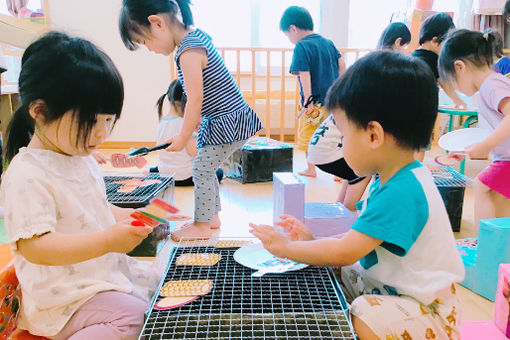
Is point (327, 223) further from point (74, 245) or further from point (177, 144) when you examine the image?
point (74, 245)

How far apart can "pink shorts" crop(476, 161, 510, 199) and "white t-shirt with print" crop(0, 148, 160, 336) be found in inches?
45.0

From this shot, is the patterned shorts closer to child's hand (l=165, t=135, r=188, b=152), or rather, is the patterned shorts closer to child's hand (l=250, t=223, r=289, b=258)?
child's hand (l=250, t=223, r=289, b=258)

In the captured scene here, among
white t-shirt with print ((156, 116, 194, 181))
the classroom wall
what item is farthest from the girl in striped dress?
the classroom wall

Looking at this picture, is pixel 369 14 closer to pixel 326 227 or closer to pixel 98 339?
pixel 326 227

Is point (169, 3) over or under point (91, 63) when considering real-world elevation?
over

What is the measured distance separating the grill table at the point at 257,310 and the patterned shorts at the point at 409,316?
4 centimetres

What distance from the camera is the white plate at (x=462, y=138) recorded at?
1.33 m

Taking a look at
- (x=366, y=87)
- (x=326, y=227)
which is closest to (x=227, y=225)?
(x=326, y=227)

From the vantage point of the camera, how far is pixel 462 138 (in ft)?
4.50

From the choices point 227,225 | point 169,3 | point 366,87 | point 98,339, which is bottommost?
point 227,225

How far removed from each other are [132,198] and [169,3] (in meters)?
0.61

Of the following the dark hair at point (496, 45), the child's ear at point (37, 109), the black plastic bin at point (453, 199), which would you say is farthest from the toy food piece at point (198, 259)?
the dark hair at point (496, 45)

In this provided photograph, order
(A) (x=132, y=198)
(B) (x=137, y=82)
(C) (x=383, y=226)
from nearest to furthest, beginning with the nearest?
1. (C) (x=383, y=226)
2. (A) (x=132, y=198)
3. (B) (x=137, y=82)

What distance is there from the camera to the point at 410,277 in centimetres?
68
